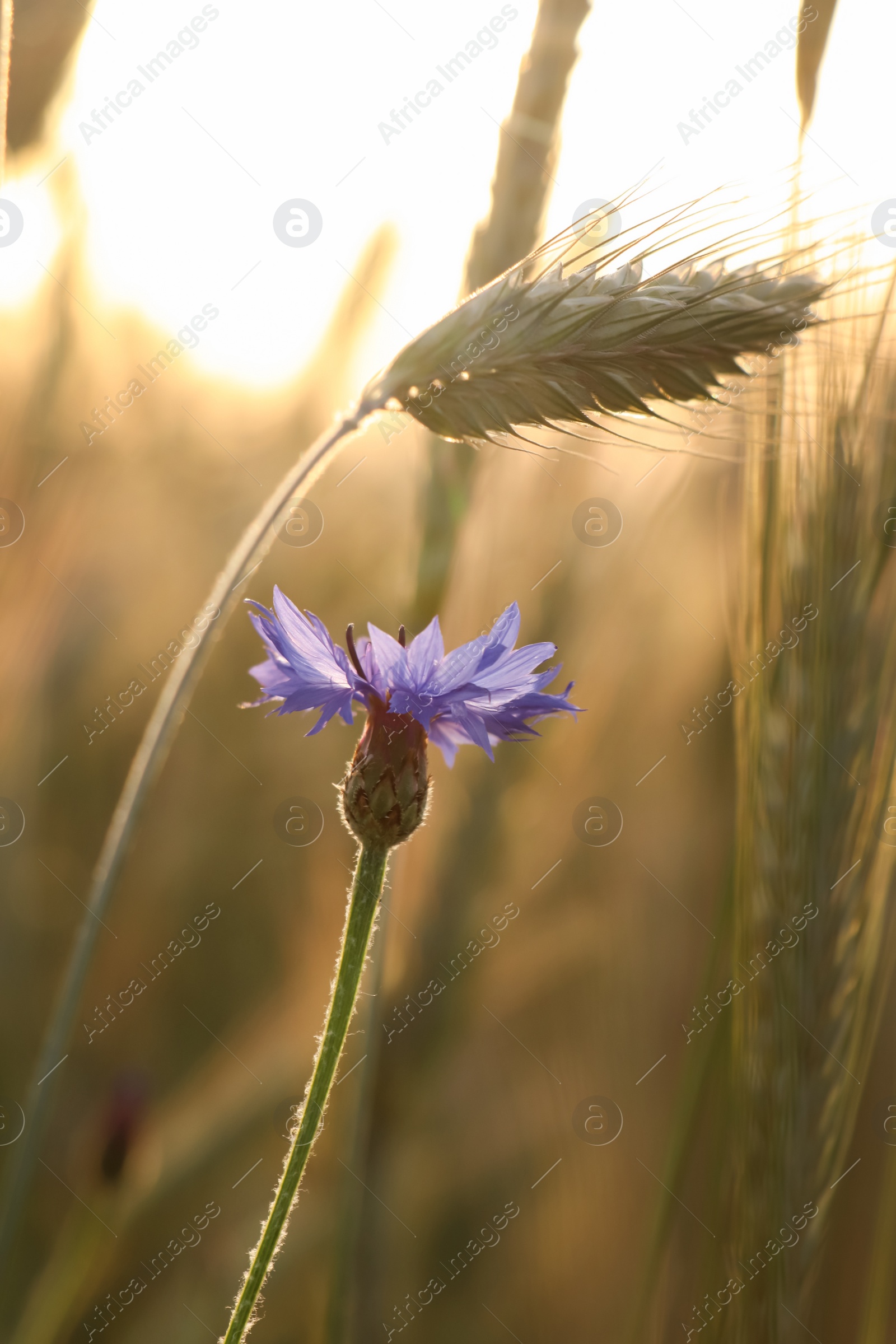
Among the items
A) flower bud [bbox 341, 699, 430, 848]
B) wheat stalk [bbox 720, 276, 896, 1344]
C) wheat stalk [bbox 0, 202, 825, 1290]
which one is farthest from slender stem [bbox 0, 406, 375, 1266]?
wheat stalk [bbox 720, 276, 896, 1344]

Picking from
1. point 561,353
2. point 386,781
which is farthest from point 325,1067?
point 561,353

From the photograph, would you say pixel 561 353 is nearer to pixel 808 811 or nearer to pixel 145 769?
pixel 145 769

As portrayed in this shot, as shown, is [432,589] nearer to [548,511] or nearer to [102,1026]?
[548,511]

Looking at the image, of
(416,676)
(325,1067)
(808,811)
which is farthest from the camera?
(808,811)

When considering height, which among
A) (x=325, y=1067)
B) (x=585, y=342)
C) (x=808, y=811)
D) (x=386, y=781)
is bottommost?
(x=808, y=811)

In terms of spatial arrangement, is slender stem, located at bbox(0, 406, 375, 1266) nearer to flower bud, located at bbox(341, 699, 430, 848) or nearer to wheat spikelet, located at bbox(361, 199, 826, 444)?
wheat spikelet, located at bbox(361, 199, 826, 444)

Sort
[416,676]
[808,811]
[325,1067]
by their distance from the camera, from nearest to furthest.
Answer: [325,1067]
[416,676]
[808,811]

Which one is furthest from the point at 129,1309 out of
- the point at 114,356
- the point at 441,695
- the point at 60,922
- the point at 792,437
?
the point at 114,356
